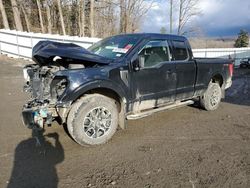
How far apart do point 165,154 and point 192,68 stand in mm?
2604

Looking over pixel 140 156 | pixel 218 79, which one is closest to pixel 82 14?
pixel 218 79

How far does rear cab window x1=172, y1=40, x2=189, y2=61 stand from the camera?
18.3 feet

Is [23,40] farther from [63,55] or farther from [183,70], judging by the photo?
[63,55]

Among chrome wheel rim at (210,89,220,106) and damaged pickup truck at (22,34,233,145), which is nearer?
damaged pickup truck at (22,34,233,145)

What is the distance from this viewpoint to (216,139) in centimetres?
464

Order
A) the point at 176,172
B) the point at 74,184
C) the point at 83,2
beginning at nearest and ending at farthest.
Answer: the point at 74,184, the point at 176,172, the point at 83,2

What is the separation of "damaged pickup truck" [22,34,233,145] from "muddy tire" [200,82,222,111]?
898mm

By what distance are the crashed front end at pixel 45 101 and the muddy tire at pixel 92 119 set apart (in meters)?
0.23

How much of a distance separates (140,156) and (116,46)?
2296mm

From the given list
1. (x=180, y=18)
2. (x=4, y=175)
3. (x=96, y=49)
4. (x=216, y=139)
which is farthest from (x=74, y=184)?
(x=180, y=18)

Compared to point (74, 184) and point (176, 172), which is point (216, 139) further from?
point (74, 184)

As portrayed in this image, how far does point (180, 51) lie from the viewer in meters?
5.76

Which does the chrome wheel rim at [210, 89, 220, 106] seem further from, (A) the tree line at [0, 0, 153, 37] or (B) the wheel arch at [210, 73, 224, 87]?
(A) the tree line at [0, 0, 153, 37]

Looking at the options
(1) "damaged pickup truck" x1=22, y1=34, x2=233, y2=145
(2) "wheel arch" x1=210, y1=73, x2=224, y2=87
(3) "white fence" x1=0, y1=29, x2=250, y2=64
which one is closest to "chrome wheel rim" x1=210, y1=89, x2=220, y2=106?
(2) "wheel arch" x1=210, y1=73, x2=224, y2=87
